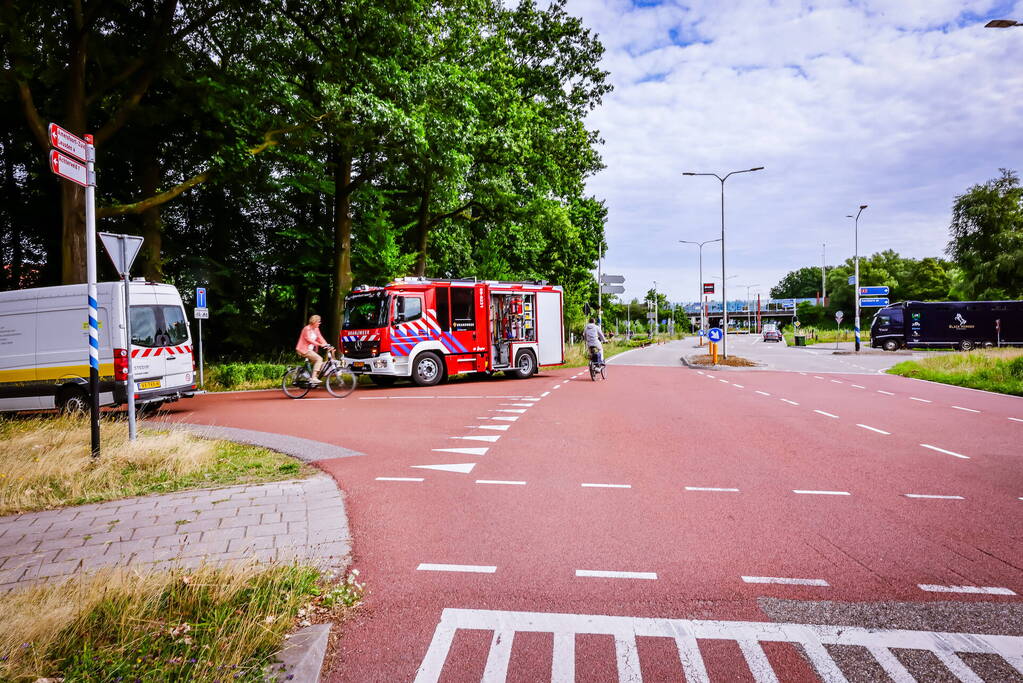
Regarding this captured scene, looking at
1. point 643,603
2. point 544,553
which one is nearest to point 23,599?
point 544,553

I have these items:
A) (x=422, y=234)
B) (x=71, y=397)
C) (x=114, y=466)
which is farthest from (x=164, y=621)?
(x=422, y=234)

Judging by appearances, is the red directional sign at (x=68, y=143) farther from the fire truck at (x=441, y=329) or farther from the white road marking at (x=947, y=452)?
the white road marking at (x=947, y=452)

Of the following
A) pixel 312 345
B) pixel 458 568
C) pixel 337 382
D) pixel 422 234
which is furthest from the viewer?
pixel 422 234

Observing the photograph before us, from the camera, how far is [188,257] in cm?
2256

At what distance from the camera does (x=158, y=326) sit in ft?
38.8

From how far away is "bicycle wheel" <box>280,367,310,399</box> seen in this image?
14.7 meters

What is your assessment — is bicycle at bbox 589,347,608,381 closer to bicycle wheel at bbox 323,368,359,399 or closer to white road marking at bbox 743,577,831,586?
bicycle wheel at bbox 323,368,359,399

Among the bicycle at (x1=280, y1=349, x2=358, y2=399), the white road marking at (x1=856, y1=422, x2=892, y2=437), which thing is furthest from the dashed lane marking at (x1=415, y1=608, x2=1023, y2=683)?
the bicycle at (x1=280, y1=349, x2=358, y2=399)

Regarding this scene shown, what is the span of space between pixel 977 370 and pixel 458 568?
20.3 metres

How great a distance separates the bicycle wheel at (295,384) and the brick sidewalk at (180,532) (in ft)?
30.2

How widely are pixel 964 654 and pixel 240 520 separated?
4549mm

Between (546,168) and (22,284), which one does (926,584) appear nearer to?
(546,168)

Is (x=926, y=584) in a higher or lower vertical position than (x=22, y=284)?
lower

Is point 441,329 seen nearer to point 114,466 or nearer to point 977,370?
point 114,466
